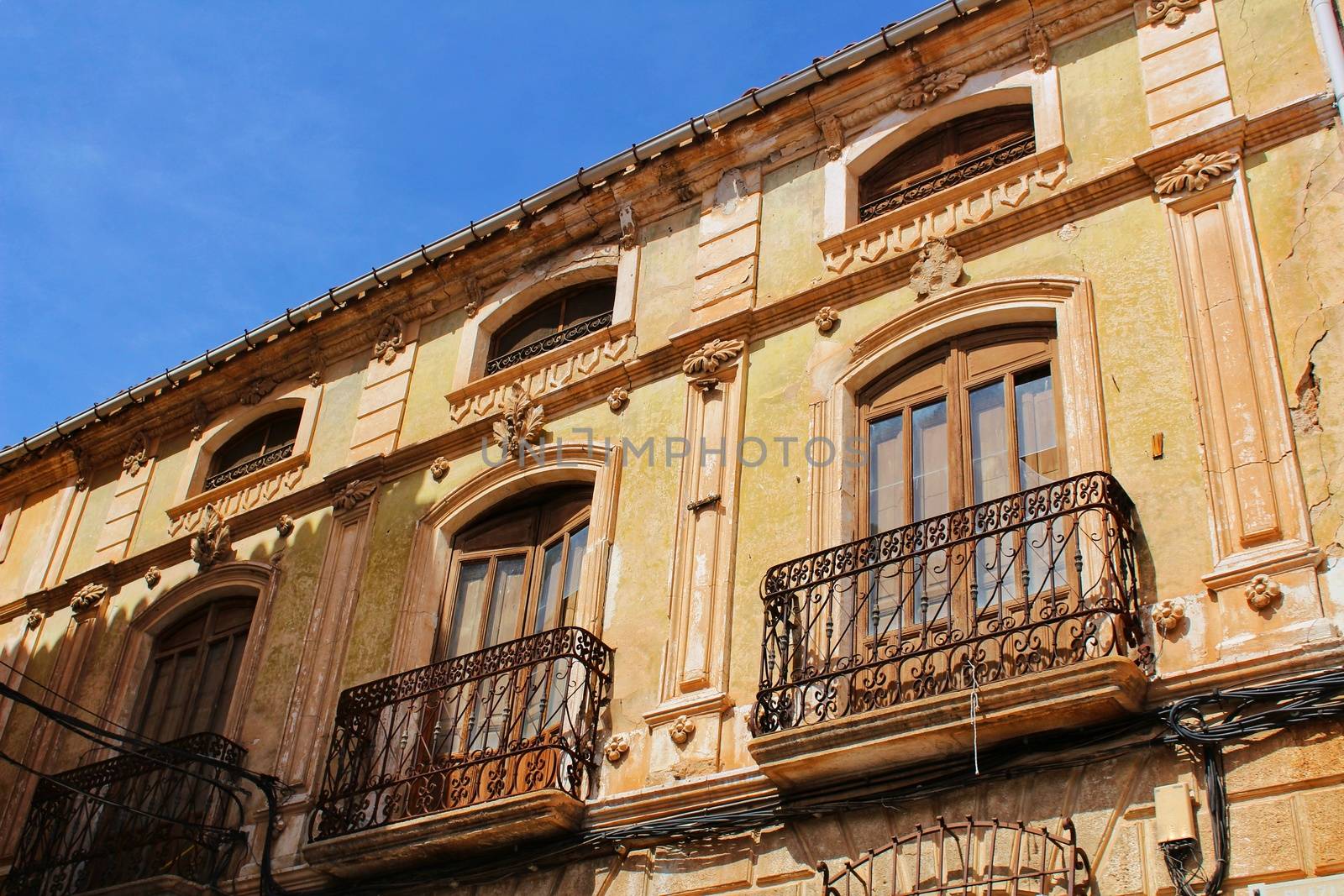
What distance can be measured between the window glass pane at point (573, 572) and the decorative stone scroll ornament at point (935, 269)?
2932 millimetres

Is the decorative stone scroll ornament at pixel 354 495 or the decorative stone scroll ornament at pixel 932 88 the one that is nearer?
the decorative stone scroll ornament at pixel 932 88

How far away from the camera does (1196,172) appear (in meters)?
9.52

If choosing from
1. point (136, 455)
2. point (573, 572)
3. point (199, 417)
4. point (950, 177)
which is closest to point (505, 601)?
point (573, 572)

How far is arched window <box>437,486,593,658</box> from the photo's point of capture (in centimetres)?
1113

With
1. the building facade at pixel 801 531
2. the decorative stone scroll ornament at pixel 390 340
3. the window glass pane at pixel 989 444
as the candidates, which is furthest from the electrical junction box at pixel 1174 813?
the decorative stone scroll ornament at pixel 390 340

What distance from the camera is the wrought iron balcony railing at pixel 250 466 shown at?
555 inches

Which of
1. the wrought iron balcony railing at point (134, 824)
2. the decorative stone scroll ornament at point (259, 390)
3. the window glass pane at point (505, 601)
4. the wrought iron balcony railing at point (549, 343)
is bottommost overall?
the wrought iron balcony railing at point (134, 824)

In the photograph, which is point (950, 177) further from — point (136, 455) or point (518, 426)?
point (136, 455)

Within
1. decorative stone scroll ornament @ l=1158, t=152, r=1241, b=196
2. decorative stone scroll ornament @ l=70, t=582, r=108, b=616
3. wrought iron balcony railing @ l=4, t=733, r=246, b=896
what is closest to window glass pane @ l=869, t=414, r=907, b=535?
decorative stone scroll ornament @ l=1158, t=152, r=1241, b=196

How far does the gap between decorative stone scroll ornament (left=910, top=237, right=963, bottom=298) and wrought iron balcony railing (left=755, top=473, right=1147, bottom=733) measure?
189 centimetres

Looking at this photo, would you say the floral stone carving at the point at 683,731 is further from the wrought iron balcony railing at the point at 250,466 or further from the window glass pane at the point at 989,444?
the wrought iron balcony railing at the point at 250,466

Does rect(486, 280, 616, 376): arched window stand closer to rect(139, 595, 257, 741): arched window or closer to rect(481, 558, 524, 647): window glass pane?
rect(481, 558, 524, 647): window glass pane

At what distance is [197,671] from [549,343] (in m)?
3.96

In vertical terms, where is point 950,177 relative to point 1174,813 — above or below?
above
